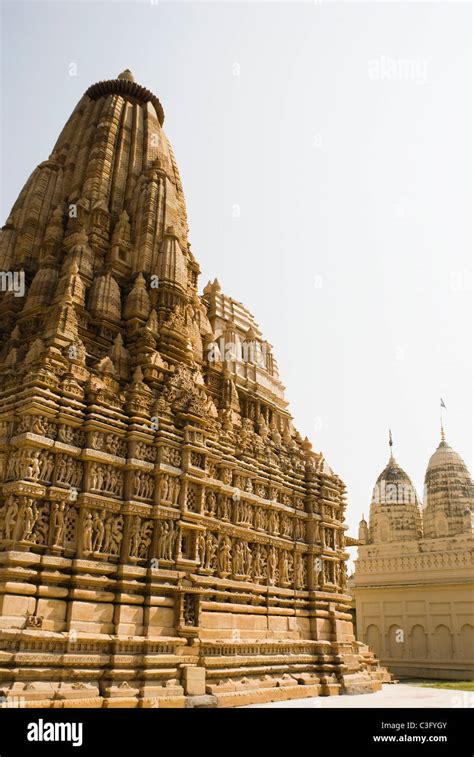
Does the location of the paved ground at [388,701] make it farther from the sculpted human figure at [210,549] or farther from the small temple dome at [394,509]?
the small temple dome at [394,509]

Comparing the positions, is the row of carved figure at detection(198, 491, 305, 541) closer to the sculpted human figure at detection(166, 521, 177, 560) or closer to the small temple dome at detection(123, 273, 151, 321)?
the sculpted human figure at detection(166, 521, 177, 560)

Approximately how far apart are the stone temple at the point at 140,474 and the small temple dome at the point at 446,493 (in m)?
21.5

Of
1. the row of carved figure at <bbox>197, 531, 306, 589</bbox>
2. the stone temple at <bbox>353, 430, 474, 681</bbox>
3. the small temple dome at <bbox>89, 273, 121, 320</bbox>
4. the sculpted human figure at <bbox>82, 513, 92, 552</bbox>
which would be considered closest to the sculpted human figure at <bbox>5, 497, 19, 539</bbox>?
the sculpted human figure at <bbox>82, 513, 92, 552</bbox>

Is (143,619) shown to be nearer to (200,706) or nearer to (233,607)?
(200,706)

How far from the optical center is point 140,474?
58.4ft

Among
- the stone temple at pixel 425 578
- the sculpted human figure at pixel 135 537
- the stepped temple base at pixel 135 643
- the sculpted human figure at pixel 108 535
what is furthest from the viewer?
the stone temple at pixel 425 578

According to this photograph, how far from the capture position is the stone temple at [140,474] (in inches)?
601

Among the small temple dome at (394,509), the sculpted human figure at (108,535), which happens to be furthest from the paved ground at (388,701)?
the small temple dome at (394,509)

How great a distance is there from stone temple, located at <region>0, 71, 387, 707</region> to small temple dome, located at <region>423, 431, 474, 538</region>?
21.5 meters

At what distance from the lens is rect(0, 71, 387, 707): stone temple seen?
1527 cm

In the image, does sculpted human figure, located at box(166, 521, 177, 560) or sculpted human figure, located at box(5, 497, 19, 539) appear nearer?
sculpted human figure, located at box(5, 497, 19, 539)
